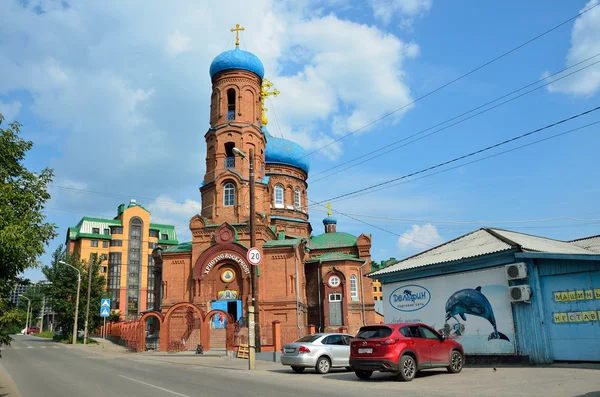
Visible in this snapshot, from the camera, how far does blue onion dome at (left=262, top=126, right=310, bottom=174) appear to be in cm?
4569

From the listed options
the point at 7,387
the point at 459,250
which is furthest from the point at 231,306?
the point at 7,387

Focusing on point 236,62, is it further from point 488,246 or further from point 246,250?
point 488,246

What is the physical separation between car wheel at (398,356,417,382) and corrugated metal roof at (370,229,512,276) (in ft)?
17.6

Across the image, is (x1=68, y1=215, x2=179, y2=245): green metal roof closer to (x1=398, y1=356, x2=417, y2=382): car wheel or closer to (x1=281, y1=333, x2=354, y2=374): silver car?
(x1=281, y1=333, x2=354, y2=374): silver car

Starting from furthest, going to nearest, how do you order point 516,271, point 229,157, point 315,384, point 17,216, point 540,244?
1. point 229,157
2. point 540,244
3. point 516,271
4. point 315,384
5. point 17,216

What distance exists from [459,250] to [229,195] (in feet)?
66.0

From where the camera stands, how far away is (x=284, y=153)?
45906 millimetres

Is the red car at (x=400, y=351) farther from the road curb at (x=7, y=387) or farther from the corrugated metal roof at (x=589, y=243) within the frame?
the road curb at (x=7, y=387)

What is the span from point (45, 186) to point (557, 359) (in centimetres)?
1408

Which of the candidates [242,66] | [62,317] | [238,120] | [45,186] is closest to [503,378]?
[45,186]

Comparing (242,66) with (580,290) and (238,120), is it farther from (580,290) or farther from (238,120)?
(580,290)

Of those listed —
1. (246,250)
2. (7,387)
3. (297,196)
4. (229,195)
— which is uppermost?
(297,196)

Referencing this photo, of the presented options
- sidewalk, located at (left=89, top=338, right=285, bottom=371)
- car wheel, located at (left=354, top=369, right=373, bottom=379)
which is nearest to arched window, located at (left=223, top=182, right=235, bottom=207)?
sidewalk, located at (left=89, top=338, right=285, bottom=371)

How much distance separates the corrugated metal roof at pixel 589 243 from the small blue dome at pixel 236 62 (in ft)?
85.6
